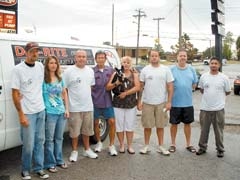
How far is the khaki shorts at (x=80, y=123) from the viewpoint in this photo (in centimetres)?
616

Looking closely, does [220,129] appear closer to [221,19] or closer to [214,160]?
[214,160]

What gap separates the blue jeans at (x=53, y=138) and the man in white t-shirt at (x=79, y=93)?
0.43m

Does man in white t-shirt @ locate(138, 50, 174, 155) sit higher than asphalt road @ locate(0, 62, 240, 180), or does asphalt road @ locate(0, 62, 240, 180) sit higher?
man in white t-shirt @ locate(138, 50, 174, 155)

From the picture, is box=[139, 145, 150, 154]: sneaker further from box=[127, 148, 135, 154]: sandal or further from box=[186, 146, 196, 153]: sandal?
box=[186, 146, 196, 153]: sandal

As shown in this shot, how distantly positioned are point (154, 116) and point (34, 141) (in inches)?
92.1

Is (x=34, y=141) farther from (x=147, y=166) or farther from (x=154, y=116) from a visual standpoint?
(x=154, y=116)

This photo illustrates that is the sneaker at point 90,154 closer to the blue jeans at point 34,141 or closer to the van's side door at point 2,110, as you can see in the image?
the blue jeans at point 34,141

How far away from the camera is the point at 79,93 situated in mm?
6070

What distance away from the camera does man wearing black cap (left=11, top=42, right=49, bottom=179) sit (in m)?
5.02

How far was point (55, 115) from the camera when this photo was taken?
557 centimetres

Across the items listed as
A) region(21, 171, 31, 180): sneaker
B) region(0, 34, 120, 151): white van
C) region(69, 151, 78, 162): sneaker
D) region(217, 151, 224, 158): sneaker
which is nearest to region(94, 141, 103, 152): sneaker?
region(69, 151, 78, 162): sneaker

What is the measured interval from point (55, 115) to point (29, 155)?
26.9 inches

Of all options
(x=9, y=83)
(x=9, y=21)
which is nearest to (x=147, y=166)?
(x=9, y=83)

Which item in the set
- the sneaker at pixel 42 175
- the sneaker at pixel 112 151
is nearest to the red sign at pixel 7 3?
the sneaker at pixel 112 151
